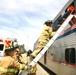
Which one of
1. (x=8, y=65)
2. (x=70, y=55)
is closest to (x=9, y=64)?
(x=8, y=65)

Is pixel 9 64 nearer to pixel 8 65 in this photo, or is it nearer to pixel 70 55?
pixel 8 65

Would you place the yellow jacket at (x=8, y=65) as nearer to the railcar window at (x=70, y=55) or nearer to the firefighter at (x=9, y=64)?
the firefighter at (x=9, y=64)

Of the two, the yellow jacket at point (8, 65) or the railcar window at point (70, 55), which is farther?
the railcar window at point (70, 55)

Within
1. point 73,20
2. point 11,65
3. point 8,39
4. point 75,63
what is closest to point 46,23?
point 73,20

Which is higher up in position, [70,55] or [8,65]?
[70,55]

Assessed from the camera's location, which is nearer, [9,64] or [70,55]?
[9,64]

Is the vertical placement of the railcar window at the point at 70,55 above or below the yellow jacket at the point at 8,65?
above

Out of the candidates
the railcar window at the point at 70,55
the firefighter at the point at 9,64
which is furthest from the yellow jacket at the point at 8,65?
the railcar window at the point at 70,55

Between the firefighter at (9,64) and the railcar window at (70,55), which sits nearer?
the firefighter at (9,64)

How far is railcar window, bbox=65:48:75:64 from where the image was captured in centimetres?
997

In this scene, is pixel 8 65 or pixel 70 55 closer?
pixel 8 65

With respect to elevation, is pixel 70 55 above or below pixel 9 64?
above

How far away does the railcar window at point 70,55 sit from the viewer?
9969mm

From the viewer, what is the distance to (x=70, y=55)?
33.8 ft
